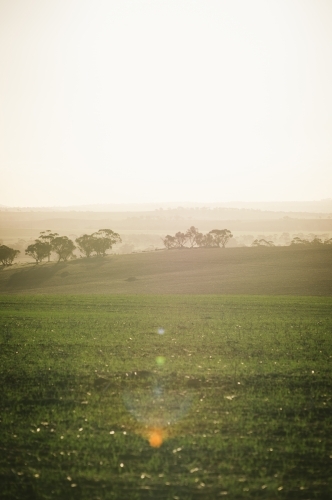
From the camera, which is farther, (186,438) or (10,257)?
(10,257)

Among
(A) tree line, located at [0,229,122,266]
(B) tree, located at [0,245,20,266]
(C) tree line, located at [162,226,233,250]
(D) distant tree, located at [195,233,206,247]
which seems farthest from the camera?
(D) distant tree, located at [195,233,206,247]

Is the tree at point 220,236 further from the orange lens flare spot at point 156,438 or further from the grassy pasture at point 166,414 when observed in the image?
the orange lens flare spot at point 156,438

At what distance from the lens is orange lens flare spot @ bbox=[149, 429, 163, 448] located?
1159 cm

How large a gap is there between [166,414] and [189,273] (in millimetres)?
70901

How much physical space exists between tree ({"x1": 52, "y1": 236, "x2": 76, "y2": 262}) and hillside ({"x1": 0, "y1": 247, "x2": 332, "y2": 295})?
4.77 meters

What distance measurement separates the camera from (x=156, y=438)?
39.1 ft

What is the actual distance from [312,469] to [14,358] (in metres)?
13.3

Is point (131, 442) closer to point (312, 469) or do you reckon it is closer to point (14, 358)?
point (312, 469)

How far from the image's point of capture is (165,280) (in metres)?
77.2

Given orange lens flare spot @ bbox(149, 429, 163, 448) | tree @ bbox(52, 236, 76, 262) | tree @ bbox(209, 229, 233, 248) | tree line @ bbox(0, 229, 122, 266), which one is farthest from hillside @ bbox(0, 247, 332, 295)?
orange lens flare spot @ bbox(149, 429, 163, 448)

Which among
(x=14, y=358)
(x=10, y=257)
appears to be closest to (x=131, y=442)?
(x=14, y=358)

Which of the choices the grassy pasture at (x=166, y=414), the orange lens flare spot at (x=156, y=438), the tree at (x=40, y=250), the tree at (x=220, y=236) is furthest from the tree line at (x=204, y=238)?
the orange lens flare spot at (x=156, y=438)

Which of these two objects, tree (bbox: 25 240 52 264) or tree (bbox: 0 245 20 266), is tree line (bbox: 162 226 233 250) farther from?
tree (bbox: 0 245 20 266)

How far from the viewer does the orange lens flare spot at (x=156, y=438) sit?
1159 cm
